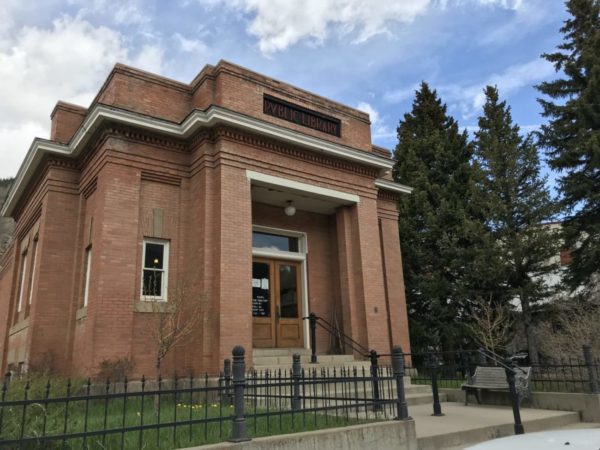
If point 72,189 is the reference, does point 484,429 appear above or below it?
below

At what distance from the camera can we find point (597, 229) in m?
19.7

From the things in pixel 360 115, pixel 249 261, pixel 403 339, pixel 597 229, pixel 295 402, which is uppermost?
pixel 360 115

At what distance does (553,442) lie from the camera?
3.06 m

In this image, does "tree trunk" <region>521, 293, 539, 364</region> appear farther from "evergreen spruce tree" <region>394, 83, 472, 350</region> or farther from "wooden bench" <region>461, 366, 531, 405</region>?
"wooden bench" <region>461, 366, 531, 405</region>

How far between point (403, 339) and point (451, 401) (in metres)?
4.61

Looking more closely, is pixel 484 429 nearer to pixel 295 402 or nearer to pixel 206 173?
pixel 295 402

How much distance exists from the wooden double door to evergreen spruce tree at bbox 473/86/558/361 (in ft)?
29.2

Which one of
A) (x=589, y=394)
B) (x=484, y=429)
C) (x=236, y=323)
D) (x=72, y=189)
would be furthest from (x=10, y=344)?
(x=589, y=394)

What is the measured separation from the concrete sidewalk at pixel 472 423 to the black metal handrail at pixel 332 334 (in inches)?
134

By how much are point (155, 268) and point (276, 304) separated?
381cm

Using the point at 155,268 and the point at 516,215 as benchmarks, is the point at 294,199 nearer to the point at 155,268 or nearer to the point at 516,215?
the point at 155,268

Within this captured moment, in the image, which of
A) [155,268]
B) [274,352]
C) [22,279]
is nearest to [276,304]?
[274,352]

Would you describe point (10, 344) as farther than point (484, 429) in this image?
Yes

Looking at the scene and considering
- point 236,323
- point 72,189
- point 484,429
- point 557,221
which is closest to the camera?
point 484,429
